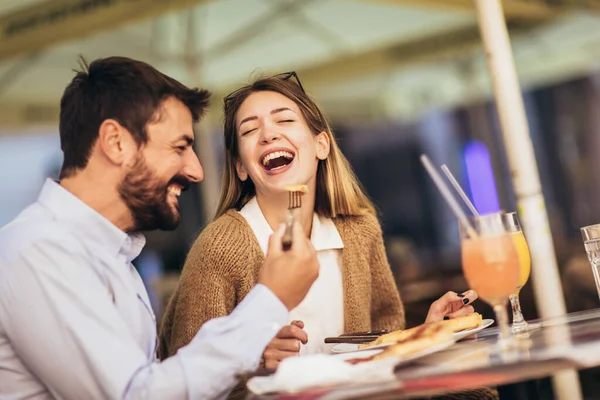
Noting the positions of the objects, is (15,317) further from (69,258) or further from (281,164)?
(281,164)

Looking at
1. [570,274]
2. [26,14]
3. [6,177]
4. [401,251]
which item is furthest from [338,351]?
[6,177]

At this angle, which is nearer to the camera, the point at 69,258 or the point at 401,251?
the point at 69,258

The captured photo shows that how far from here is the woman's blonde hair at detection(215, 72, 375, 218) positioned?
2629mm

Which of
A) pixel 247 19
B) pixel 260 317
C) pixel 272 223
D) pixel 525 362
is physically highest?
pixel 247 19

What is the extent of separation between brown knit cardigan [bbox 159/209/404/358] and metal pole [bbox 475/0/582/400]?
21.8 inches

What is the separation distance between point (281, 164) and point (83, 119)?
85 centimetres

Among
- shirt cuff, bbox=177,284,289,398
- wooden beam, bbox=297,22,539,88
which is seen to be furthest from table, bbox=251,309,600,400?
wooden beam, bbox=297,22,539,88

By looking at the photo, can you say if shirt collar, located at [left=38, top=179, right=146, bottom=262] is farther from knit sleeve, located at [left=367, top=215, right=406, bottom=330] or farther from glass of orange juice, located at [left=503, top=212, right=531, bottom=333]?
knit sleeve, located at [left=367, top=215, right=406, bottom=330]

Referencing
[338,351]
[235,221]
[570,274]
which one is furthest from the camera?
[570,274]

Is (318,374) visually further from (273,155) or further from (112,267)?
(273,155)

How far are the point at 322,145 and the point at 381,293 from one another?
541mm

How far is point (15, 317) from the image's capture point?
63.6 inches

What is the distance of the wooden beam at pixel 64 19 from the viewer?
461 centimetres

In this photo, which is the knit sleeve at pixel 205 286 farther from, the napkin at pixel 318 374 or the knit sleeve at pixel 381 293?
the napkin at pixel 318 374
